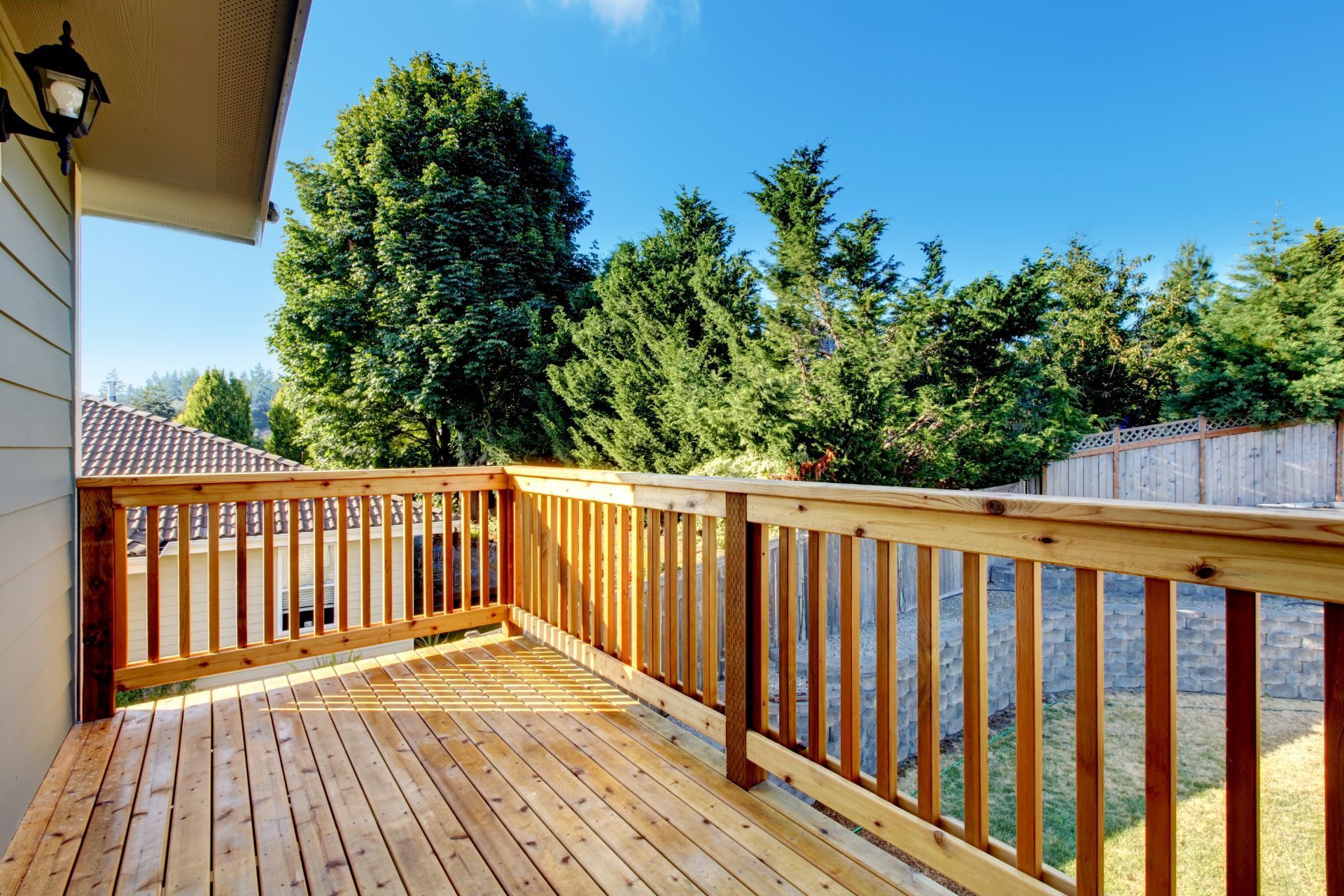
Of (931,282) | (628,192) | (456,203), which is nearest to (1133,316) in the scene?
(931,282)


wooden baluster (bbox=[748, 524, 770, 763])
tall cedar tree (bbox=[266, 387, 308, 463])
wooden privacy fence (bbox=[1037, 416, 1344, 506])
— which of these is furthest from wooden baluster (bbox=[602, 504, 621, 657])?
tall cedar tree (bbox=[266, 387, 308, 463])

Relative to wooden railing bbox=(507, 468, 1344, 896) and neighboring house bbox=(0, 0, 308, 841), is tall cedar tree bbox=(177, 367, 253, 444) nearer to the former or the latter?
neighboring house bbox=(0, 0, 308, 841)

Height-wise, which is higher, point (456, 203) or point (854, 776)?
point (456, 203)

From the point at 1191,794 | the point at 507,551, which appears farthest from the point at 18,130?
the point at 1191,794

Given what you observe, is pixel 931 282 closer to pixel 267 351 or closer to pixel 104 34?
pixel 104 34

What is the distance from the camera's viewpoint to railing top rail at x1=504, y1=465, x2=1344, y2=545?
83 centimetres

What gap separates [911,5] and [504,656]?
40.6ft

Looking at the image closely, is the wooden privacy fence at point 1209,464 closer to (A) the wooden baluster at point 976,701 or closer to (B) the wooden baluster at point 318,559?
(A) the wooden baluster at point 976,701

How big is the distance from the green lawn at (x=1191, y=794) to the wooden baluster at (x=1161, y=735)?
2.76m

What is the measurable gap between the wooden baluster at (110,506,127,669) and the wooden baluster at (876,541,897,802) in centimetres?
278

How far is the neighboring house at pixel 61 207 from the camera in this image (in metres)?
1.68

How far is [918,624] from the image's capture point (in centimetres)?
135

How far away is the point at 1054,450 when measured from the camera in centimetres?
825

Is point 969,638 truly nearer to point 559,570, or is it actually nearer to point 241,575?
point 559,570
